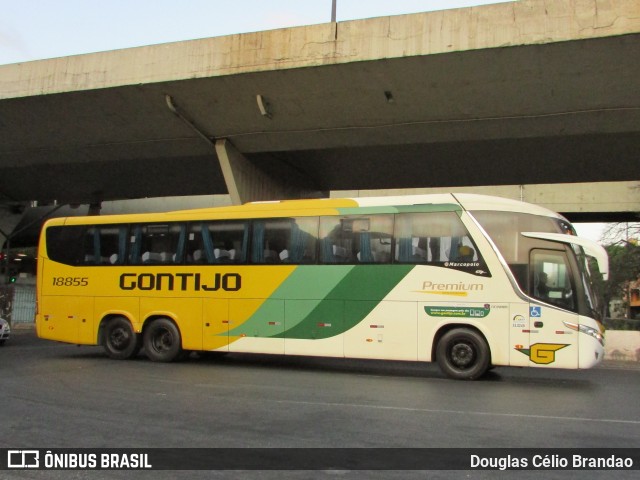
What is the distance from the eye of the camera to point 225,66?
1565cm

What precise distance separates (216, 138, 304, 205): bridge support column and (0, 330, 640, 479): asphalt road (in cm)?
822

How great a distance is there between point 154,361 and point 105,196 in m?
18.6

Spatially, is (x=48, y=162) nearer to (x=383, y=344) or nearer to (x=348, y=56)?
(x=348, y=56)

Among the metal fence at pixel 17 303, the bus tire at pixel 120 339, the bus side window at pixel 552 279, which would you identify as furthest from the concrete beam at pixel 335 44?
the metal fence at pixel 17 303

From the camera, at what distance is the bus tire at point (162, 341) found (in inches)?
510

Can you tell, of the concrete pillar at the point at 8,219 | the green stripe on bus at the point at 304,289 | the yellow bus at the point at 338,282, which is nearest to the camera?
the yellow bus at the point at 338,282

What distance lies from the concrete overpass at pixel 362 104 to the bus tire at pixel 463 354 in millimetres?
6901

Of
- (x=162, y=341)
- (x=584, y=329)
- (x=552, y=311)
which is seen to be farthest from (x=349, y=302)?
(x=162, y=341)

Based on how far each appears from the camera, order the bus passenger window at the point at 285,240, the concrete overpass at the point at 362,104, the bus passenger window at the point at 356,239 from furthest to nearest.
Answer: the concrete overpass at the point at 362,104, the bus passenger window at the point at 285,240, the bus passenger window at the point at 356,239

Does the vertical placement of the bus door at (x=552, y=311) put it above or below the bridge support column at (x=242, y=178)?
below

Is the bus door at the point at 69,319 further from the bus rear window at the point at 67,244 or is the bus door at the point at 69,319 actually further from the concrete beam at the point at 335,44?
the concrete beam at the point at 335,44

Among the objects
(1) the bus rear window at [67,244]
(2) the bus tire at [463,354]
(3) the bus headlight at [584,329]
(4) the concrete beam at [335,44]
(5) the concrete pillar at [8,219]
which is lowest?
(2) the bus tire at [463,354]

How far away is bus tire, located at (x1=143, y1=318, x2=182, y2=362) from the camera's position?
12961 millimetres

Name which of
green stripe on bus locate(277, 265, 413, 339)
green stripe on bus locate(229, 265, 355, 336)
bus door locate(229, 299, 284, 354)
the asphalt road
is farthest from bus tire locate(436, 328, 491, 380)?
Result: bus door locate(229, 299, 284, 354)
